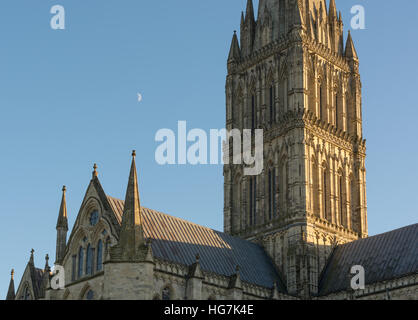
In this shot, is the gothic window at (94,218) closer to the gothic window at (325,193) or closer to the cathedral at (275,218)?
the cathedral at (275,218)

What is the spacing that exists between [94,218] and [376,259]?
71.6 feet

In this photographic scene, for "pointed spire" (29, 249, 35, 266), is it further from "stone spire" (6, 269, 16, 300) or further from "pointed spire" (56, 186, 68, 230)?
"pointed spire" (56, 186, 68, 230)

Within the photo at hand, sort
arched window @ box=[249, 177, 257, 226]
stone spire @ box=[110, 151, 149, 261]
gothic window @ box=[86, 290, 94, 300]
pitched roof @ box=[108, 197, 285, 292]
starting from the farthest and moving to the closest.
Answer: arched window @ box=[249, 177, 257, 226], pitched roof @ box=[108, 197, 285, 292], gothic window @ box=[86, 290, 94, 300], stone spire @ box=[110, 151, 149, 261]

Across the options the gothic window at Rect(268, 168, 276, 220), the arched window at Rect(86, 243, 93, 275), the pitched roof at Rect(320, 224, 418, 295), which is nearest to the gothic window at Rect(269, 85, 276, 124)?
the gothic window at Rect(268, 168, 276, 220)

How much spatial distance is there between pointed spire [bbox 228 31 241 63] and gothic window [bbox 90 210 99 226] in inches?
1013

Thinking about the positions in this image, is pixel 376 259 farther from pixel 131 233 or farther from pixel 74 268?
pixel 74 268

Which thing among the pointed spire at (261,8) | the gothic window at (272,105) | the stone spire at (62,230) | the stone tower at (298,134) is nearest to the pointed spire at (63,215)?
the stone spire at (62,230)

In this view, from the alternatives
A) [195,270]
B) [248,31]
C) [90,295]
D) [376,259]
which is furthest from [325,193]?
[90,295]

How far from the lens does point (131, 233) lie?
164 ft

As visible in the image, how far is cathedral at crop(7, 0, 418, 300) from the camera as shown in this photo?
54.2 meters
